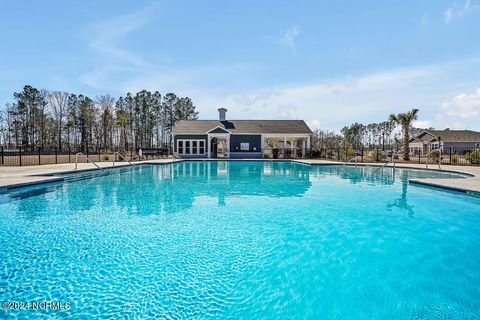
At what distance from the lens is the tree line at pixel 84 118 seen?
38.0 metres

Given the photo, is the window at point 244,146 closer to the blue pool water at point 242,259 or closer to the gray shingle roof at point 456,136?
the blue pool water at point 242,259

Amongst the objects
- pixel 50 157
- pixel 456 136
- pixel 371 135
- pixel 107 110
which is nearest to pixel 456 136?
pixel 456 136

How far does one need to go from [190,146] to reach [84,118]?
2188 centimetres

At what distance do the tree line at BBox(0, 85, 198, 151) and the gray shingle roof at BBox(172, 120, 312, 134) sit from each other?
10040 millimetres

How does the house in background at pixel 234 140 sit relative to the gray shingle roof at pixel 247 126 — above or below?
below

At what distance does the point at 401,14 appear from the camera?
34.2ft

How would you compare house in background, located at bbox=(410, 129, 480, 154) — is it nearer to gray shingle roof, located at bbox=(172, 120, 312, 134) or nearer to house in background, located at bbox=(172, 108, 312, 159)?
gray shingle roof, located at bbox=(172, 120, 312, 134)

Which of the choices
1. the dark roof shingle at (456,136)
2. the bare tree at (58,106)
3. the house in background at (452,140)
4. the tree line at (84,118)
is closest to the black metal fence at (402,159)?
the house in background at (452,140)

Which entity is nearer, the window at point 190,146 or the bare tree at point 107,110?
the window at point 190,146

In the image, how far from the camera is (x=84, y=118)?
39.5 m

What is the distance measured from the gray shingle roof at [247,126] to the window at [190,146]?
39.9 inches

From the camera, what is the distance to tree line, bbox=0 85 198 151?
37969 millimetres

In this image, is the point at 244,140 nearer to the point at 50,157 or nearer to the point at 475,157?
the point at 50,157

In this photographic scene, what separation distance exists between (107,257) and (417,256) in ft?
15.1
